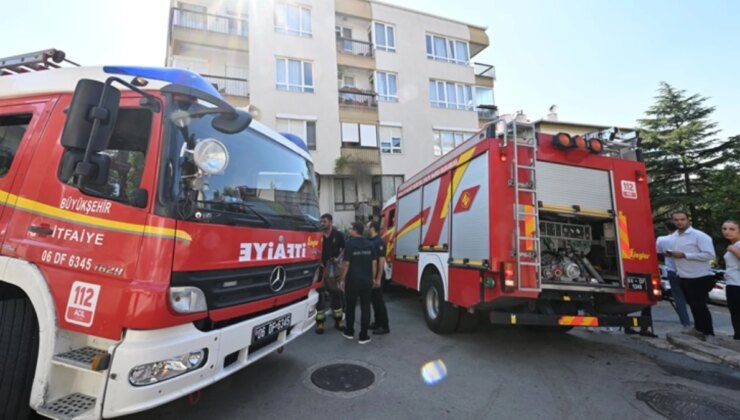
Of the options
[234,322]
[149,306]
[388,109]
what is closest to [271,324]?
A: [234,322]

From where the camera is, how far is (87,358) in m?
2.32

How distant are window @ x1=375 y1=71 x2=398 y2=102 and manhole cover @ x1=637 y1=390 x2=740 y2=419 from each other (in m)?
17.9

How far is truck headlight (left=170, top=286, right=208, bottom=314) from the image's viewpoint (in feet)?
7.80

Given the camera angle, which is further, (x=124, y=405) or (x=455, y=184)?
(x=455, y=184)

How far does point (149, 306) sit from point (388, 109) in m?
18.5

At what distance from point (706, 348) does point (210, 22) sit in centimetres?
2044

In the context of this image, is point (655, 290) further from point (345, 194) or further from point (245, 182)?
point (345, 194)

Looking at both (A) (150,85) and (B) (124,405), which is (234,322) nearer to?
(B) (124,405)

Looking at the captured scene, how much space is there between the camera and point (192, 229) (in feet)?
8.25

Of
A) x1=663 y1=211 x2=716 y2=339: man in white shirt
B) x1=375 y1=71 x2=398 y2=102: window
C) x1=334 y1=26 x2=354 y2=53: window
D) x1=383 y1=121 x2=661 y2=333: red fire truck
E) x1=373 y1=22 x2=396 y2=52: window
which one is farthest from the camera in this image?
x1=373 y1=22 x2=396 y2=52: window

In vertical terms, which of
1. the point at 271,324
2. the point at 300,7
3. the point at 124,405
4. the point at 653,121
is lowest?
the point at 124,405

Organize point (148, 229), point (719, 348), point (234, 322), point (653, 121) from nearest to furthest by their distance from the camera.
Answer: point (148, 229) < point (234, 322) < point (719, 348) < point (653, 121)

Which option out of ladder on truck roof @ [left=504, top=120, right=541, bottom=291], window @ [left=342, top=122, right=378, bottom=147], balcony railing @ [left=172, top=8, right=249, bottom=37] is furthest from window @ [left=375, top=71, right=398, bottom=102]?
ladder on truck roof @ [left=504, top=120, right=541, bottom=291]

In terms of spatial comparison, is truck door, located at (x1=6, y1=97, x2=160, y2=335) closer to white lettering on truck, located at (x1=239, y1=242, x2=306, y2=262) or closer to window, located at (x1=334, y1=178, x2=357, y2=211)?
white lettering on truck, located at (x1=239, y1=242, x2=306, y2=262)
